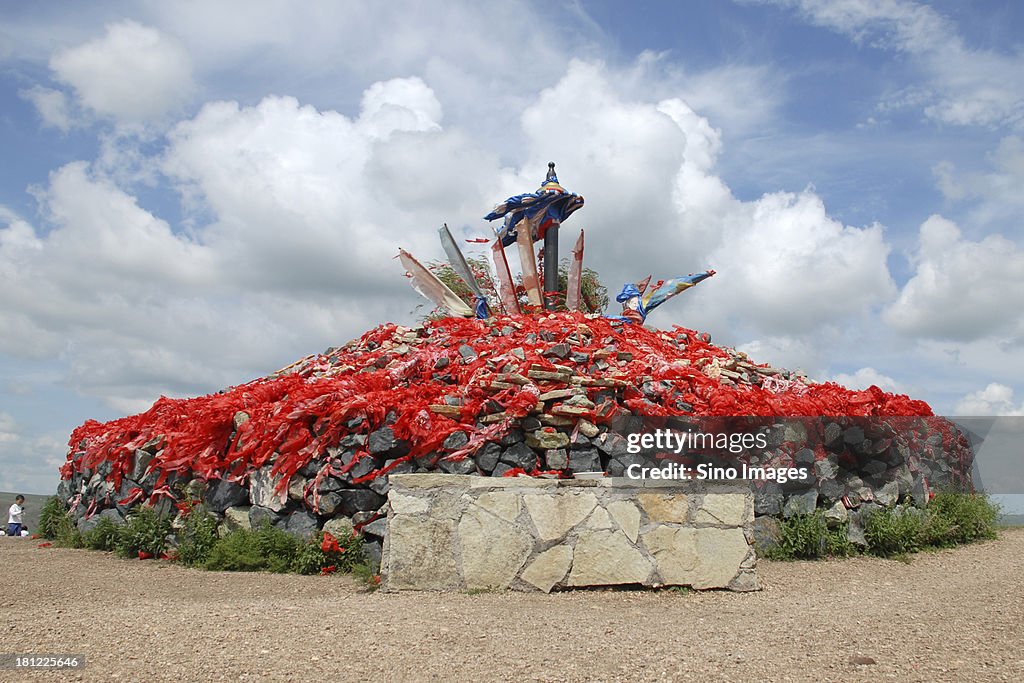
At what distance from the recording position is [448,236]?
1260cm

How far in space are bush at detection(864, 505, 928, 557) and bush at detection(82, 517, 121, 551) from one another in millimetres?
7986

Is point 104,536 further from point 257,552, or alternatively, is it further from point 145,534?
point 257,552

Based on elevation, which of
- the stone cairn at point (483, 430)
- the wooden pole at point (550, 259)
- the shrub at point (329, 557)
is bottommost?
the shrub at point (329, 557)

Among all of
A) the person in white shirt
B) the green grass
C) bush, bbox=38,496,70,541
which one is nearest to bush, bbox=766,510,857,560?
the green grass

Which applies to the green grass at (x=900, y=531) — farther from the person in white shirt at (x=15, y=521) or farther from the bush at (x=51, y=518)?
the person in white shirt at (x=15, y=521)

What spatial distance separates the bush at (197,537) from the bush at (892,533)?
6474 millimetres

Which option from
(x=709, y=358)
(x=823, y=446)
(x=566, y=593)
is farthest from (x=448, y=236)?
(x=566, y=593)

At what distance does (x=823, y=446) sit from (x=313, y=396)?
534cm

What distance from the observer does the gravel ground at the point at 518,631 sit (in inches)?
143

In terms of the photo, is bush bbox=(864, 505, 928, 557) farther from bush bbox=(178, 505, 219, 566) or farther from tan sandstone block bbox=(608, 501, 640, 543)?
bush bbox=(178, 505, 219, 566)

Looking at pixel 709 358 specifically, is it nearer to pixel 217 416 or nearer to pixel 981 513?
pixel 981 513

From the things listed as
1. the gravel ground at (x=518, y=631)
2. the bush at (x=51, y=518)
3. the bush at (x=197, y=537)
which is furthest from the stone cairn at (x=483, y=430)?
the gravel ground at (x=518, y=631)

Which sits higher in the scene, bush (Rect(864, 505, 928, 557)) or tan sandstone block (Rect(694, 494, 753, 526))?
tan sandstone block (Rect(694, 494, 753, 526))

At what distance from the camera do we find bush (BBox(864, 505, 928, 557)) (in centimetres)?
764
